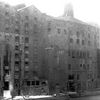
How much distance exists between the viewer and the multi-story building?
82.1 feet

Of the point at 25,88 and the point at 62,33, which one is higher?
the point at 62,33

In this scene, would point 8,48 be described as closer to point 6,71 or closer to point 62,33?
point 6,71

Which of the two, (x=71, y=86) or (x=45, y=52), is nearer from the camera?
(x=45, y=52)

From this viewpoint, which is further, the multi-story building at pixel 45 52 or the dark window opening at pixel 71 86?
the dark window opening at pixel 71 86

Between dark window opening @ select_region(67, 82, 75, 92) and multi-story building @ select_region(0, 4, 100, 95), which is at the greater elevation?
multi-story building @ select_region(0, 4, 100, 95)

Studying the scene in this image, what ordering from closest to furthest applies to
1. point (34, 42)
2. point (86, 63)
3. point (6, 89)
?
point (6, 89) → point (34, 42) → point (86, 63)

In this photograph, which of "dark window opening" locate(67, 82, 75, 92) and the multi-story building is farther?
"dark window opening" locate(67, 82, 75, 92)

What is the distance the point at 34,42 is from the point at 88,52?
346 inches

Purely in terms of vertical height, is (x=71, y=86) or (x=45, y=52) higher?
(x=45, y=52)

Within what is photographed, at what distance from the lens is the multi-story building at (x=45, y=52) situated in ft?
82.1

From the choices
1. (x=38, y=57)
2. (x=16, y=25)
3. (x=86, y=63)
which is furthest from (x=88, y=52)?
(x=16, y=25)

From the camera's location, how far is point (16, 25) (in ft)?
84.5

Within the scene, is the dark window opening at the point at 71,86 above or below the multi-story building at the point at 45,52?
below

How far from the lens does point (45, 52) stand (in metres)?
27.6
